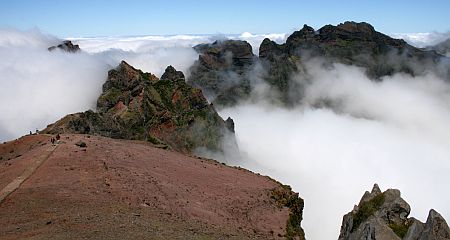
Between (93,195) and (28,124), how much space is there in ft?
388

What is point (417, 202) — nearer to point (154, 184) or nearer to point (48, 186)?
point (154, 184)

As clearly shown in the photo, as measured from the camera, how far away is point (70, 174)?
126ft

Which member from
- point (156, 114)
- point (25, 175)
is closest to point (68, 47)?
point (156, 114)

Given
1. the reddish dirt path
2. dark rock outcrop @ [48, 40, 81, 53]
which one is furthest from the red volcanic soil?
dark rock outcrop @ [48, 40, 81, 53]

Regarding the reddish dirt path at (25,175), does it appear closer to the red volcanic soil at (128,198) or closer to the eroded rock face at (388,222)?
the red volcanic soil at (128,198)

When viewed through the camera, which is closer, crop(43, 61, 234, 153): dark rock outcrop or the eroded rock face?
the eroded rock face

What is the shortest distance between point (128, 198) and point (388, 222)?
19.6 meters

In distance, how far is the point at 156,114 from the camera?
280 feet

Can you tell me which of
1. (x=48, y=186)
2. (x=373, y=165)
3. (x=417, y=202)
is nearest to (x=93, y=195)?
(x=48, y=186)

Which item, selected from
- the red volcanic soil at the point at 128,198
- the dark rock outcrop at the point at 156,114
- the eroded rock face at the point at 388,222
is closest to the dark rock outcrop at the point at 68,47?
the dark rock outcrop at the point at 156,114

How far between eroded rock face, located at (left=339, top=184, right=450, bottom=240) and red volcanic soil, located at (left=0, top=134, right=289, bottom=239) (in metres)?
6.23

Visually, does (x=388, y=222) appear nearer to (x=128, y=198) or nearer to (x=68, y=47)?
(x=128, y=198)

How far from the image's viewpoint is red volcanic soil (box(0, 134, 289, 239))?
3022cm

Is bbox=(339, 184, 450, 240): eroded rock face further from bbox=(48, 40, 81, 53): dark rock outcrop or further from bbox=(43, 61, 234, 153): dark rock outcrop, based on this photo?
bbox=(48, 40, 81, 53): dark rock outcrop
